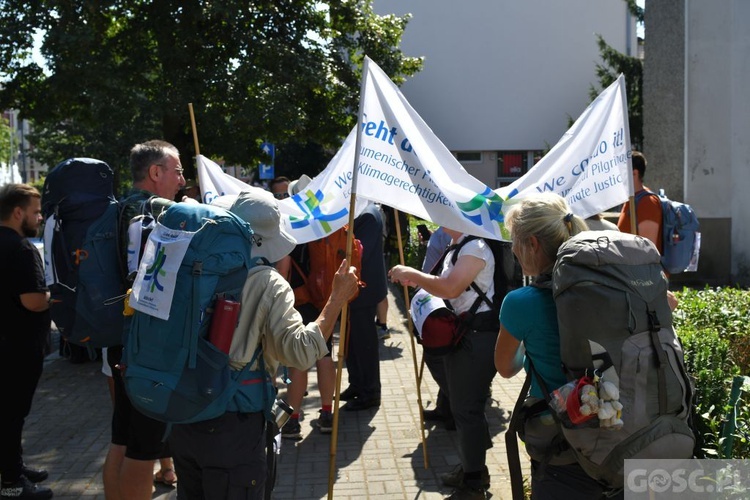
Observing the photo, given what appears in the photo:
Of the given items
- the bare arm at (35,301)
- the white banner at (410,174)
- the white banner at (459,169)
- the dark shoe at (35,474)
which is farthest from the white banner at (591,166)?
the dark shoe at (35,474)

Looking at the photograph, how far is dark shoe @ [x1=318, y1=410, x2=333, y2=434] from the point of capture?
6.17 meters

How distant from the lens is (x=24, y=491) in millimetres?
4883

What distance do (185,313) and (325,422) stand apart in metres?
3.63

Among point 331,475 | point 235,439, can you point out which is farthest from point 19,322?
point 235,439

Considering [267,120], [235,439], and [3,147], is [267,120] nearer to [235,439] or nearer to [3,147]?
[235,439]

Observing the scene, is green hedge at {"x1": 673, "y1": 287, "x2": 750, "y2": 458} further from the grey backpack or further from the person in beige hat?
the person in beige hat

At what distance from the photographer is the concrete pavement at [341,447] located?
5.09 metres

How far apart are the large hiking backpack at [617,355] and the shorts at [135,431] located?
6.69 ft

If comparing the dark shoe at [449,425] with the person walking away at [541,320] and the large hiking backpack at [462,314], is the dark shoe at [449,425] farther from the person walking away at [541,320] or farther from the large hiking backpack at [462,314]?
the person walking away at [541,320]

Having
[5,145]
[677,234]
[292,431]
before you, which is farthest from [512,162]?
[5,145]

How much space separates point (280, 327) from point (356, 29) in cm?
1465

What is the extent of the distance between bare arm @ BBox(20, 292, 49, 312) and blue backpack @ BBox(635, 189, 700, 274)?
4.17 m

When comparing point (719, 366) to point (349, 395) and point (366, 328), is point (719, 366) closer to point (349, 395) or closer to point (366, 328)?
point (366, 328)

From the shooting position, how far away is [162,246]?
2852 millimetres
